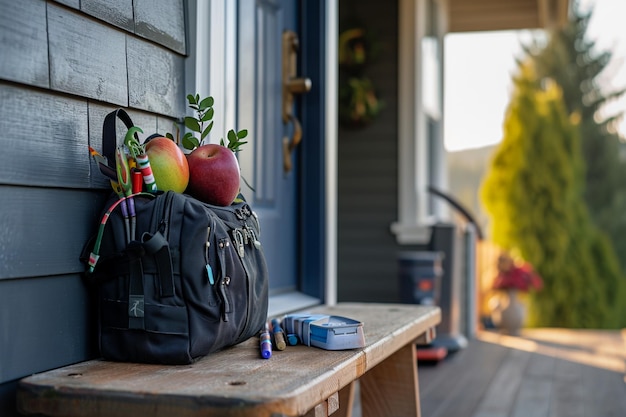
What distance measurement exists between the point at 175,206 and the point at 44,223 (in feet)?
0.75

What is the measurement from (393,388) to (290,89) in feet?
3.34

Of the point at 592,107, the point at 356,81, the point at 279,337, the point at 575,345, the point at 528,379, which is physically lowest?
the point at 575,345

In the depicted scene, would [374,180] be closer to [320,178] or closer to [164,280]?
[320,178]

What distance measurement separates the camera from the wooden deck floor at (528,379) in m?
3.59

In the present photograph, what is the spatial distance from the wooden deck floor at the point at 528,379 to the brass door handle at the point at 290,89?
1258 mm

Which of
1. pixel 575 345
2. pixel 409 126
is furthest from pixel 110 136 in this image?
pixel 575 345

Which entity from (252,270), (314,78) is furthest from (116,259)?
(314,78)

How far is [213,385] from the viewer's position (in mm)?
1320

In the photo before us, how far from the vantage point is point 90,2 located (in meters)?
1.66

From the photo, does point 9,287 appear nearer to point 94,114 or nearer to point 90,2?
point 94,114

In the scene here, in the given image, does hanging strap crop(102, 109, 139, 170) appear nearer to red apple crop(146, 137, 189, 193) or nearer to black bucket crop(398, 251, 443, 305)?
red apple crop(146, 137, 189, 193)

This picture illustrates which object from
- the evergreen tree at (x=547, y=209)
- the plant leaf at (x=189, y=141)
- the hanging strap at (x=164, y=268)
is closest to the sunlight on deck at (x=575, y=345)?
the plant leaf at (x=189, y=141)

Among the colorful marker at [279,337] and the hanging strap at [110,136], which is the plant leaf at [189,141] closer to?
the hanging strap at [110,136]

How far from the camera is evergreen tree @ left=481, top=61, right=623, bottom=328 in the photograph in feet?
38.7
